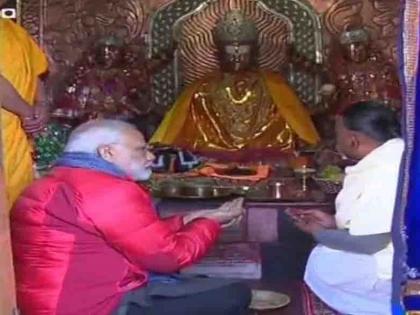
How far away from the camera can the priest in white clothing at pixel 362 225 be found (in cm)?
286

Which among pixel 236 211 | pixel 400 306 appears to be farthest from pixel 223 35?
pixel 400 306

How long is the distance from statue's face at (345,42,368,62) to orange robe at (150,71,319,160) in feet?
1.24

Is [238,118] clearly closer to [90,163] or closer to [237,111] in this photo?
[237,111]

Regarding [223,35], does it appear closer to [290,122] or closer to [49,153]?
[290,122]

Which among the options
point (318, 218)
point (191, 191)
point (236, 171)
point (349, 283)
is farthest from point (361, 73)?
point (349, 283)

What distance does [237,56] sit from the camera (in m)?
5.77

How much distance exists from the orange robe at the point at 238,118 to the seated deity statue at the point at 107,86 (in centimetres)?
22

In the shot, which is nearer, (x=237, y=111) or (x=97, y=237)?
(x=97, y=237)

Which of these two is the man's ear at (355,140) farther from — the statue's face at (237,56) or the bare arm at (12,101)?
the statue's face at (237,56)

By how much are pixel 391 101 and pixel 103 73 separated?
5.03 ft

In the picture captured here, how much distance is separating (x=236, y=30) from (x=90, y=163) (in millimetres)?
3158

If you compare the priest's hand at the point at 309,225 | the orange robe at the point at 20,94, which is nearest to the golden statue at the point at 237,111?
the orange robe at the point at 20,94

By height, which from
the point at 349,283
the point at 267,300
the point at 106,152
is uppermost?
the point at 106,152

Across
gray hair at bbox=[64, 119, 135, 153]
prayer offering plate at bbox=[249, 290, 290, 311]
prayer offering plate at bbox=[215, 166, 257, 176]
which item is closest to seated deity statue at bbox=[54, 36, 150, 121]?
prayer offering plate at bbox=[215, 166, 257, 176]
